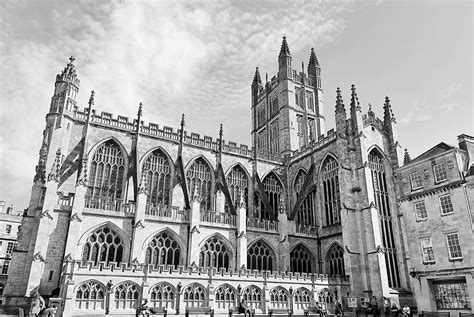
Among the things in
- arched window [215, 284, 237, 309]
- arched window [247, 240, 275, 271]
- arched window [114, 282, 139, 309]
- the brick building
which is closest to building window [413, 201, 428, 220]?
the brick building

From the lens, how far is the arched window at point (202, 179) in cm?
3159

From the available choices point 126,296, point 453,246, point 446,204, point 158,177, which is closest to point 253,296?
point 126,296

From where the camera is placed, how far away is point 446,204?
21984 millimetres

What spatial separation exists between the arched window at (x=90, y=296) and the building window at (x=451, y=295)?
19.1 metres

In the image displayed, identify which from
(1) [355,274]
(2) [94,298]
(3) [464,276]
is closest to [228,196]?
(1) [355,274]

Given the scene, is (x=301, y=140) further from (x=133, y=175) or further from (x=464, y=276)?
(x=464, y=276)

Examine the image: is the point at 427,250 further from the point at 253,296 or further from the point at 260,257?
the point at 260,257

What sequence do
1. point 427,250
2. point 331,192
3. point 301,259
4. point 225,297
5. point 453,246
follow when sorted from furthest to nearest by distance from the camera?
point 331,192
point 301,259
point 427,250
point 225,297
point 453,246

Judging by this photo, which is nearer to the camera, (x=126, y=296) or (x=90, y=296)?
(x=90, y=296)

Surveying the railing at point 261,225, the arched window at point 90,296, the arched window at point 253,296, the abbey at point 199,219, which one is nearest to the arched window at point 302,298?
the abbey at point 199,219

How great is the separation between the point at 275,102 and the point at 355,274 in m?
26.8

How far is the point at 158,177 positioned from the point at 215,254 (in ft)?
26.4

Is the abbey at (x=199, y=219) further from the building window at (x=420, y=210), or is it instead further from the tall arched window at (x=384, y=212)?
the building window at (x=420, y=210)

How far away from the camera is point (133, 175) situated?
1093 inches
